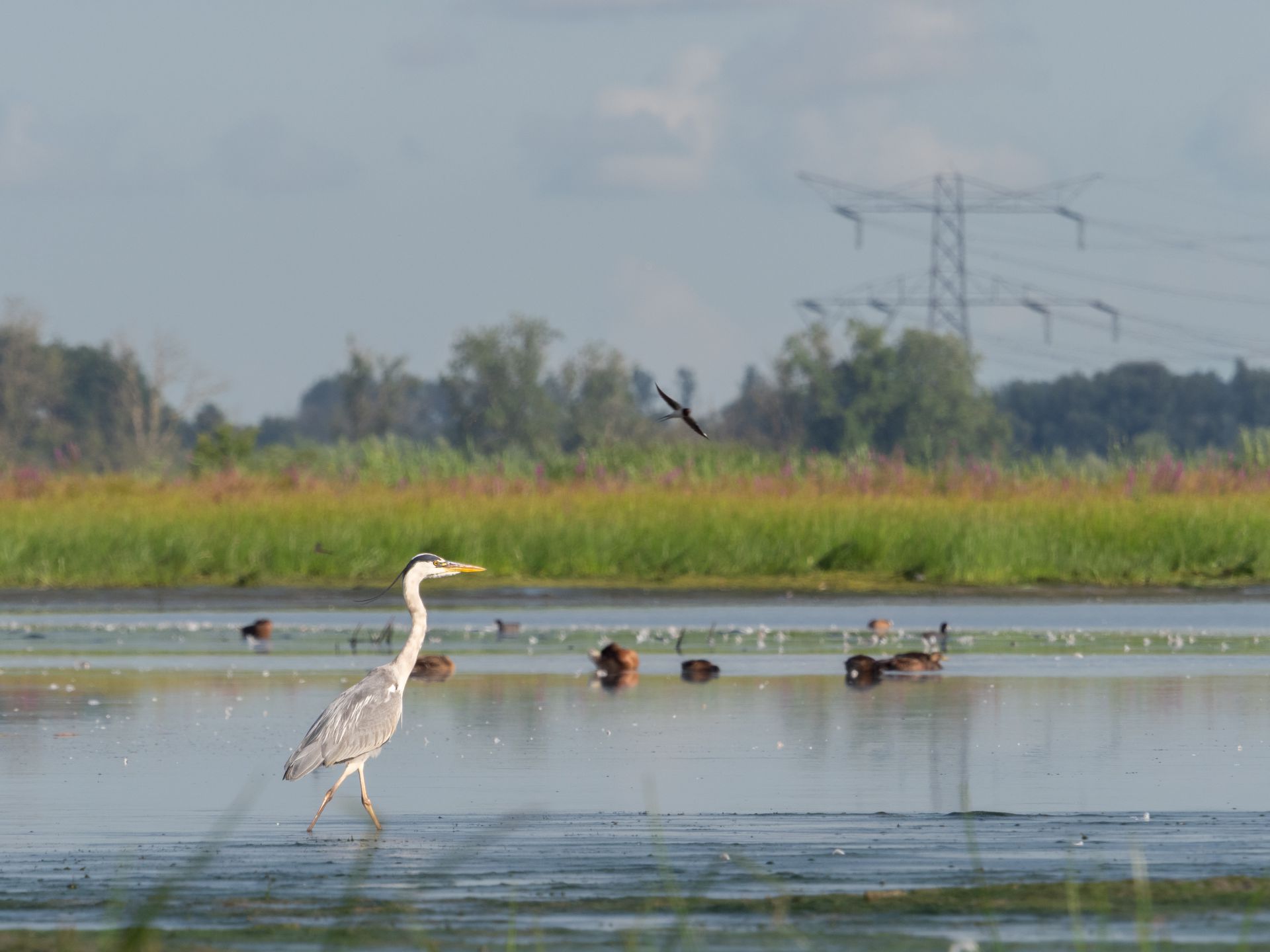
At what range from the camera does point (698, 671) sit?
16094 mm

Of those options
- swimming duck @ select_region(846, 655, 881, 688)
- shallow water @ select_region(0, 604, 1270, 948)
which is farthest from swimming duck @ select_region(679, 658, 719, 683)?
swimming duck @ select_region(846, 655, 881, 688)

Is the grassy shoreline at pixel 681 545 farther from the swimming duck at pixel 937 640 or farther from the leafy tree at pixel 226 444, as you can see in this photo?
the leafy tree at pixel 226 444

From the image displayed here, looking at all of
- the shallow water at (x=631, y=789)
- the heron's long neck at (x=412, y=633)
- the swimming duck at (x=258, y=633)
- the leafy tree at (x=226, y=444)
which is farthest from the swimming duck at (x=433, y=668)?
the leafy tree at (x=226, y=444)

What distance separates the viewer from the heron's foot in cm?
942

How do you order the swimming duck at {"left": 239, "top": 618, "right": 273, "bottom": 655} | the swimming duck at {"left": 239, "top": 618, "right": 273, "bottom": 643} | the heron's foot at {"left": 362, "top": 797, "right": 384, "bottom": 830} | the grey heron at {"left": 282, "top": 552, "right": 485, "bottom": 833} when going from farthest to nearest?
1. the swimming duck at {"left": 239, "top": 618, "right": 273, "bottom": 643}
2. the swimming duck at {"left": 239, "top": 618, "right": 273, "bottom": 655}
3. the grey heron at {"left": 282, "top": 552, "right": 485, "bottom": 833}
4. the heron's foot at {"left": 362, "top": 797, "right": 384, "bottom": 830}

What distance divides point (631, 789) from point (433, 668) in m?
6.08

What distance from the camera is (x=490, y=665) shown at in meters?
17.2

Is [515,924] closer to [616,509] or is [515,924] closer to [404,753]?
[404,753]

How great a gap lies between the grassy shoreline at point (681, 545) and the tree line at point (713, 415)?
21.7m

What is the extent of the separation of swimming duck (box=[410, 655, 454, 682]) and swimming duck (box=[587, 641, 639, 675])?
109cm

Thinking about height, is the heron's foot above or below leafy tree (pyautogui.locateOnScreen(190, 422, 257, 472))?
below

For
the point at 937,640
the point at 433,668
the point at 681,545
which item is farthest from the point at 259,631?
→ the point at 681,545

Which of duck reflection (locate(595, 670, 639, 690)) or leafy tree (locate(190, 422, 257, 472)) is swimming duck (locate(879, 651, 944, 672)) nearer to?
duck reflection (locate(595, 670, 639, 690))

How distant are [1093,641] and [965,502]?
38.3 ft
